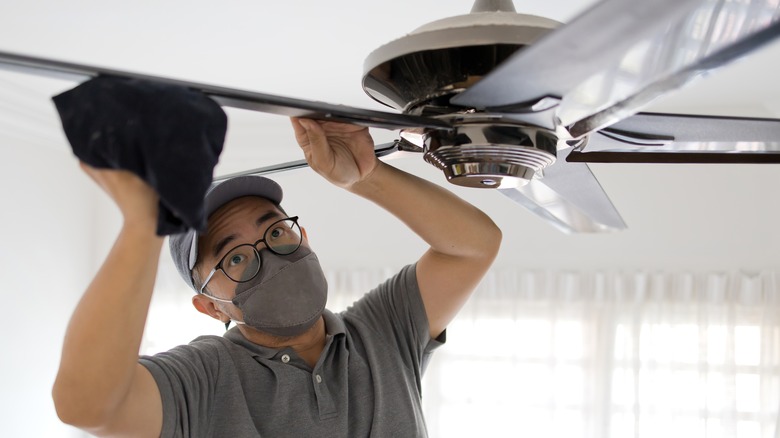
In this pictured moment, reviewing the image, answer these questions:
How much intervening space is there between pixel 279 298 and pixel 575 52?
757 mm

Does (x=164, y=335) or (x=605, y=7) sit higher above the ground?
(x=605, y=7)

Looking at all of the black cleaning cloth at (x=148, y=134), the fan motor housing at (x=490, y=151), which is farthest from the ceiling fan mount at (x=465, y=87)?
the black cleaning cloth at (x=148, y=134)

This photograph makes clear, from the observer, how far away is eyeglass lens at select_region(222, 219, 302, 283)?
120cm

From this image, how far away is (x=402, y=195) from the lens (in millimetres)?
1109

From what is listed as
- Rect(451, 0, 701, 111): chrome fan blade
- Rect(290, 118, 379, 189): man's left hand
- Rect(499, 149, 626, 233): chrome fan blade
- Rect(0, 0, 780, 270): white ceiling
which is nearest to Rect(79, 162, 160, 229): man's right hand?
Rect(290, 118, 379, 189): man's left hand

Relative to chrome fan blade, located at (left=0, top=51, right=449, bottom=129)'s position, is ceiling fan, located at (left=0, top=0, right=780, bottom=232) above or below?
above

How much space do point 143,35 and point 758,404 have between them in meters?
2.43

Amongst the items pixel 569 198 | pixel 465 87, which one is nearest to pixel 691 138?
pixel 569 198

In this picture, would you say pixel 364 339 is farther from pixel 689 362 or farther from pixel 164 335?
pixel 164 335

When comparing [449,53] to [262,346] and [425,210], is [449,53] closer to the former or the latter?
[425,210]

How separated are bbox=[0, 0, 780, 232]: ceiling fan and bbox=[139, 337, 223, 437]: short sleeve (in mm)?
308

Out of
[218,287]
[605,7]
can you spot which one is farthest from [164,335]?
[605,7]

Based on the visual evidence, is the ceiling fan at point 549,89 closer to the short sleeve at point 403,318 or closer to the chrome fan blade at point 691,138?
the chrome fan blade at point 691,138

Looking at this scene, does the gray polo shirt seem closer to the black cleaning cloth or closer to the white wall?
the black cleaning cloth
